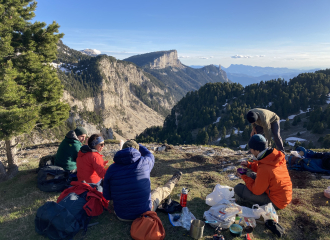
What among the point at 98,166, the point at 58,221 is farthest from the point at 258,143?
the point at 58,221

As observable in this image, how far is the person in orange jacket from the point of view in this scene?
5094mm

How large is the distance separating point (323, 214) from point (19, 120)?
12647mm

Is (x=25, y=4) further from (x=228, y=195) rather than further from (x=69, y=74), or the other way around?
(x=69, y=74)

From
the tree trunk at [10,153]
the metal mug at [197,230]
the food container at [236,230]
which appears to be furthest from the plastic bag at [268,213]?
the tree trunk at [10,153]

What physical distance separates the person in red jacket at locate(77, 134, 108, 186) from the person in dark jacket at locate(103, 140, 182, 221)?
1381mm

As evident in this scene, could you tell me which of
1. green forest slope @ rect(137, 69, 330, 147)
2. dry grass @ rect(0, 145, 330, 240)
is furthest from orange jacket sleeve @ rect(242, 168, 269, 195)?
green forest slope @ rect(137, 69, 330, 147)

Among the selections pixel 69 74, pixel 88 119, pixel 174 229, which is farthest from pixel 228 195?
pixel 69 74

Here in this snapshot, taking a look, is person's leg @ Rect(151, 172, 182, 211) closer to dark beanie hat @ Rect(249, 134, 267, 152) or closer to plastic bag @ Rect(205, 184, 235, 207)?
plastic bag @ Rect(205, 184, 235, 207)

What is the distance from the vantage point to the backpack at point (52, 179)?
7.65m

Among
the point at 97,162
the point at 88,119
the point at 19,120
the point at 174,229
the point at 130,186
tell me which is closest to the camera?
the point at 130,186

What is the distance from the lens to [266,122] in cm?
948

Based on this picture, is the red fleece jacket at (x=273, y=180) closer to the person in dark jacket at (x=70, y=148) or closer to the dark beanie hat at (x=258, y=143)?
the dark beanie hat at (x=258, y=143)

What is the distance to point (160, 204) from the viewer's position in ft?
19.5

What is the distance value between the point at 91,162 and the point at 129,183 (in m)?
2.23
